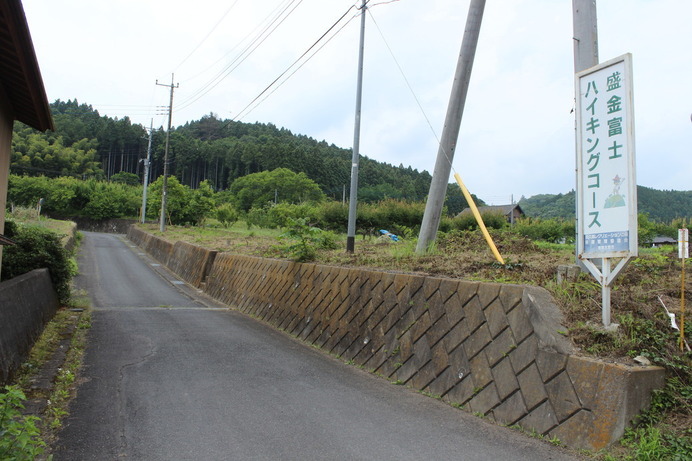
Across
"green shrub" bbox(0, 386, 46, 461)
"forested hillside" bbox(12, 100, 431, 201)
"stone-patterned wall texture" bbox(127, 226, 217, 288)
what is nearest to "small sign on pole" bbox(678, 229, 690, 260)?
"green shrub" bbox(0, 386, 46, 461)

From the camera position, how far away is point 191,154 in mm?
73750

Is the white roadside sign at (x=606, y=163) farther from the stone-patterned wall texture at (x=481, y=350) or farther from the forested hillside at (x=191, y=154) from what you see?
the forested hillside at (x=191, y=154)

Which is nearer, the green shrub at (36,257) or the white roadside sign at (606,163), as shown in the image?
the white roadside sign at (606,163)

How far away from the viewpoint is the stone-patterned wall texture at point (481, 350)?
400 cm

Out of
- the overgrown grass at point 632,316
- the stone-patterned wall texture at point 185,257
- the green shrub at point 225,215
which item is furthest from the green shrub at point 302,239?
the green shrub at point 225,215

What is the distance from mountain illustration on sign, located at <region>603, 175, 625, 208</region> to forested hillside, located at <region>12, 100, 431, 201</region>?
49477 mm

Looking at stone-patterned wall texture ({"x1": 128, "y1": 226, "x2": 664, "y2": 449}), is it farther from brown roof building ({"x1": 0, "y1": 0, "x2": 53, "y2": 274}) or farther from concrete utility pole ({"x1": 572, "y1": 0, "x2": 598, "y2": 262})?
brown roof building ({"x1": 0, "y1": 0, "x2": 53, "y2": 274})

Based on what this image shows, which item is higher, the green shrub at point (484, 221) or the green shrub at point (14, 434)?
the green shrub at point (484, 221)

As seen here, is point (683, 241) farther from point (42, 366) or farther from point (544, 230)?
point (544, 230)

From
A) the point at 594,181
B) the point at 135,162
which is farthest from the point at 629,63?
the point at 135,162

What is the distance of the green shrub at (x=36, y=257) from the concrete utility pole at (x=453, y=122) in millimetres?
7939

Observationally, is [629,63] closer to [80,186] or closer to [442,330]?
[442,330]

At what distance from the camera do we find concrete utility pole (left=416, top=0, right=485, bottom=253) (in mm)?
9258

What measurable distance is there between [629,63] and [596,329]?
2.43m
